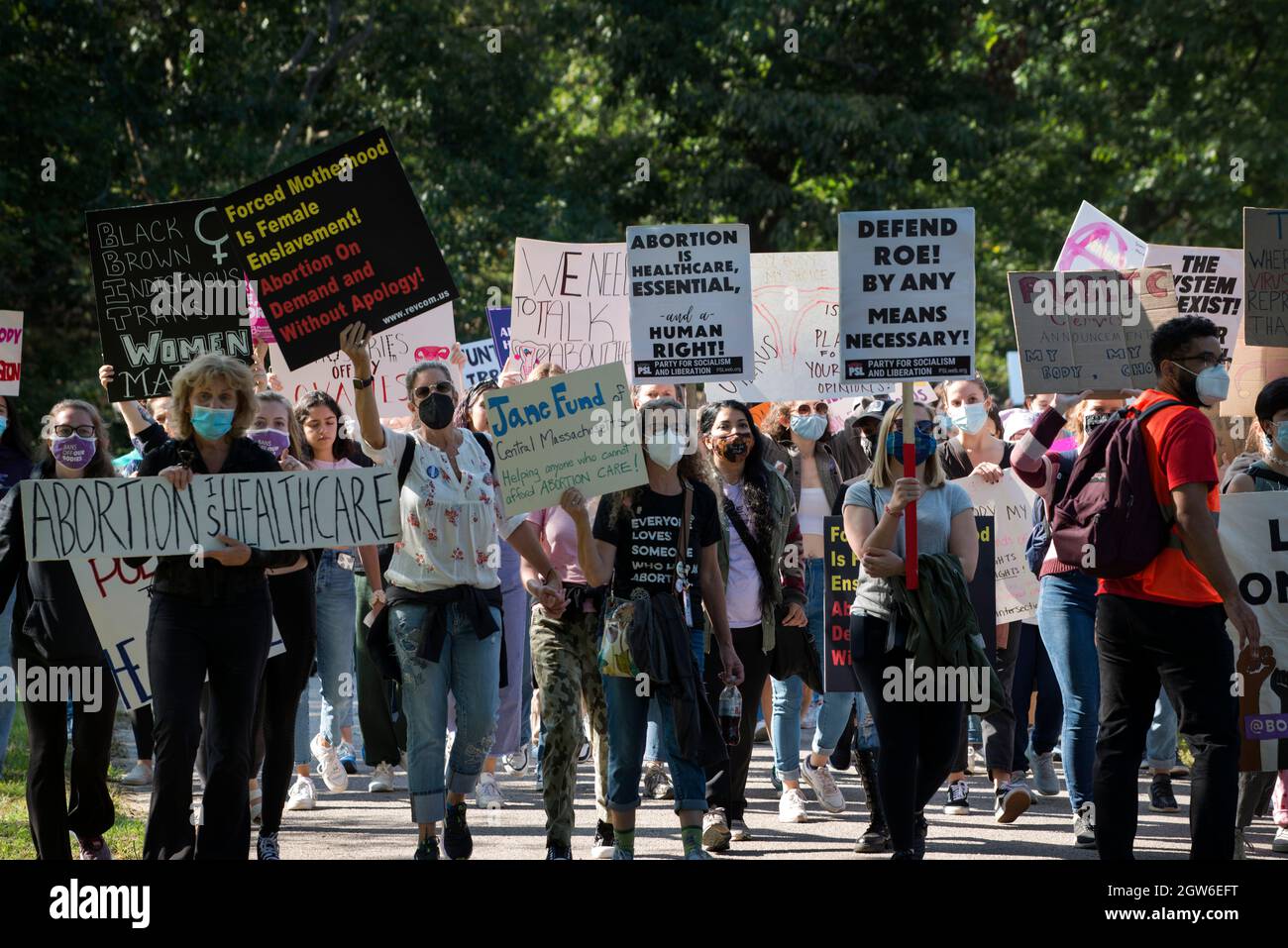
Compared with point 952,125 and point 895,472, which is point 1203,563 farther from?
point 952,125

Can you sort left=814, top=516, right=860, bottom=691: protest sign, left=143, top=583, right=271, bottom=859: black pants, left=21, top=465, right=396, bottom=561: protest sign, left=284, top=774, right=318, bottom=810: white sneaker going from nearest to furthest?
left=143, top=583, right=271, bottom=859: black pants
left=21, top=465, right=396, bottom=561: protest sign
left=814, top=516, right=860, bottom=691: protest sign
left=284, top=774, right=318, bottom=810: white sneaker

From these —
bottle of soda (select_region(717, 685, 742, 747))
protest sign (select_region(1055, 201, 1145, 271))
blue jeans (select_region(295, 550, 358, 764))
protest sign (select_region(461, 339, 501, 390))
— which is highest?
protest sign (select_region(1055, 201, 1145, 271))

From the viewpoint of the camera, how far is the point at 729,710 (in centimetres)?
761

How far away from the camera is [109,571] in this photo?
6668 mm

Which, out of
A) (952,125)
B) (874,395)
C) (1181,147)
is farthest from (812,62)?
(874,395)

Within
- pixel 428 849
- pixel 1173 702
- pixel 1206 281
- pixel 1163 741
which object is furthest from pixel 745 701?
pixel 1206 281

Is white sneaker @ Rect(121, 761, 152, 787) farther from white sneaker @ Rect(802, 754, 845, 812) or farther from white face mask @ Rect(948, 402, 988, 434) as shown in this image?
white face mask @ Rect(948, 402, 988, 434)

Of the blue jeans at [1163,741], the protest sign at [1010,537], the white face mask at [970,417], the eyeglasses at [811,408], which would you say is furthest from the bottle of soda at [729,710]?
the eyeglasses at [811,408]

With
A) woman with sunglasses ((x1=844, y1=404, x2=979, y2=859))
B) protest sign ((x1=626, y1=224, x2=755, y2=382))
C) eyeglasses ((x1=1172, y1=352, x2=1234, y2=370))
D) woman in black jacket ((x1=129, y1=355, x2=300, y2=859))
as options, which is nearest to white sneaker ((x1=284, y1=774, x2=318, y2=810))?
woman in black jacket ((x1=129, y1=355, x2=300, y2=859))

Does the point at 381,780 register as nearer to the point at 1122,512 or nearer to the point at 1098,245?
the point at 1122,512

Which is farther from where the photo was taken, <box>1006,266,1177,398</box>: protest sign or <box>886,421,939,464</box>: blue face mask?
<box>1006,266,1177,398</box>: protest sign

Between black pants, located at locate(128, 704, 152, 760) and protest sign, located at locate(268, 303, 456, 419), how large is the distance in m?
2.61

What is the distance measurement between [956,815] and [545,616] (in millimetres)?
2662

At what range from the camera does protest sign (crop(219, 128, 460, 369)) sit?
721 centimetres
